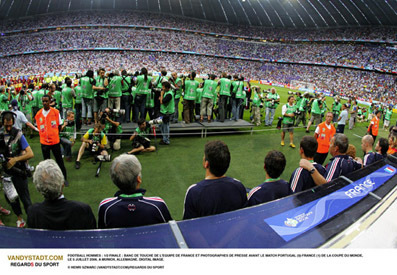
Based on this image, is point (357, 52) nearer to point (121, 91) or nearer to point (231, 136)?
point (231, 136)

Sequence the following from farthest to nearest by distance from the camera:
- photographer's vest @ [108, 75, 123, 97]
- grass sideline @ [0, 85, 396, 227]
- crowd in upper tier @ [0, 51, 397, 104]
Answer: crowd in upper tier @ [0, 51, 397, 104], photographer's vest @ [108, 75, 123, 97], grass sideline @ [0, 85, 396, 227]

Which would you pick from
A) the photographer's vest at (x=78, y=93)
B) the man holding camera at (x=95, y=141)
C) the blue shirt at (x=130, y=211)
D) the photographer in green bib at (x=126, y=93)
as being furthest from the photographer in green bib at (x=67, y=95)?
the blue shirt at (x=130, y=211)

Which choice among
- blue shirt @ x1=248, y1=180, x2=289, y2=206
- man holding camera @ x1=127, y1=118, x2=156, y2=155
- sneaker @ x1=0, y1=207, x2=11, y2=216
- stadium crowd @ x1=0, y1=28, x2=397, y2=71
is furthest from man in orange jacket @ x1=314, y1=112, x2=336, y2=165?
stadium crowd @ x1=0, y1=28, x2=397, y2=71

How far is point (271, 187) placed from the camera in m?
2.66

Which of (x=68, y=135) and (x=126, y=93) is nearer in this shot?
(x=68, y=135)

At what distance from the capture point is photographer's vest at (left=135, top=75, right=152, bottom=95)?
8.80 meters

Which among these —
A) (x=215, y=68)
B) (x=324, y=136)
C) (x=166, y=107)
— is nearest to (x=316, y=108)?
(x=324, y=136)

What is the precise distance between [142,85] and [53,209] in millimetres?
7123

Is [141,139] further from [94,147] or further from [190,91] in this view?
[190,91]

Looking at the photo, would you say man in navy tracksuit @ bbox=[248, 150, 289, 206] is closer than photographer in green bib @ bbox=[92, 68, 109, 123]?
Yes

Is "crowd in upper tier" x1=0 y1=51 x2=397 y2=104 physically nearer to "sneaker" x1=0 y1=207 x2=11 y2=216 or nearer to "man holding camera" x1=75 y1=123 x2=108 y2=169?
"man holding camera" x1=75 y1=123 x2=108 y2=169

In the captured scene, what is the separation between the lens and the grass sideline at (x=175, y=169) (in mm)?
5590

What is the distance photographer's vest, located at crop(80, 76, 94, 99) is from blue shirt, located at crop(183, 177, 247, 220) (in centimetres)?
731

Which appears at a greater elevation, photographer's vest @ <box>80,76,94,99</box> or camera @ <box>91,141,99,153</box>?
photographer's vest @ <box>80,76,94,99</box>
